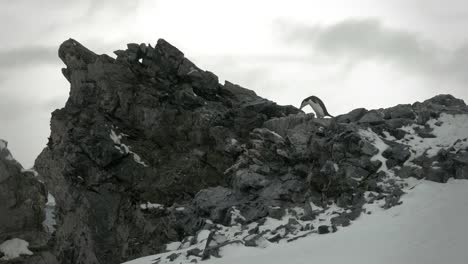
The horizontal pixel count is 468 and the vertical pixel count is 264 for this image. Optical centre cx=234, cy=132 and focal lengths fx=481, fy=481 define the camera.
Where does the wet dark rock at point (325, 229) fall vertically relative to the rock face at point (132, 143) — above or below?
below

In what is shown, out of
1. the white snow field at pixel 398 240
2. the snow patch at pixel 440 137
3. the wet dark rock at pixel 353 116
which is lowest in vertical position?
the white snow field at pixel 398 240

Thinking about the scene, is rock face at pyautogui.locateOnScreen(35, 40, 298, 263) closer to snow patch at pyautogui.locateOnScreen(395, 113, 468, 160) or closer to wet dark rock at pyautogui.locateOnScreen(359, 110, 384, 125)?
wet dark rock at pyautogui.locateOnScreen(359, 110, 384, 125)

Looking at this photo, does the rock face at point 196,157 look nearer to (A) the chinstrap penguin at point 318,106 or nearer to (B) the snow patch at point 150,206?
(B) the snow patch at point 150,206

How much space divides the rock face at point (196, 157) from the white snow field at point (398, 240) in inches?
54.9

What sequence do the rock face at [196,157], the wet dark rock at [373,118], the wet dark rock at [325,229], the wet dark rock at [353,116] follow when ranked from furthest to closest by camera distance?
the wet dark rock at [353,116]
the wet dark rock at [373,118]
the rock face at [196,157]
the wet dark rock at [325,229]

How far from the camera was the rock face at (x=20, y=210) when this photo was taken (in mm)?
34656

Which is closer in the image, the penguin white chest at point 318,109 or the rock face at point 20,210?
the penguin white chest at point 318,109

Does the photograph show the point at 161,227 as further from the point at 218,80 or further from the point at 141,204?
the point at 218,80

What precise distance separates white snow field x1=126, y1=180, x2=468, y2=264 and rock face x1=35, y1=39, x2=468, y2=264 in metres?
1.40

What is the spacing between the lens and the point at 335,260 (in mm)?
11773

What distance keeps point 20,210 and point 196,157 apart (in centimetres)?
1656

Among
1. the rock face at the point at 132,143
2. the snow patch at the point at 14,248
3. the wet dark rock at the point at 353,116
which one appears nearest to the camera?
the wet dark rock at the point at 353,116

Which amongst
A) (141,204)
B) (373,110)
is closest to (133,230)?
(141,204)

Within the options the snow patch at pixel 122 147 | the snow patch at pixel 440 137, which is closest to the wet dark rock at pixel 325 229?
the snow patch at pixel 440 137
